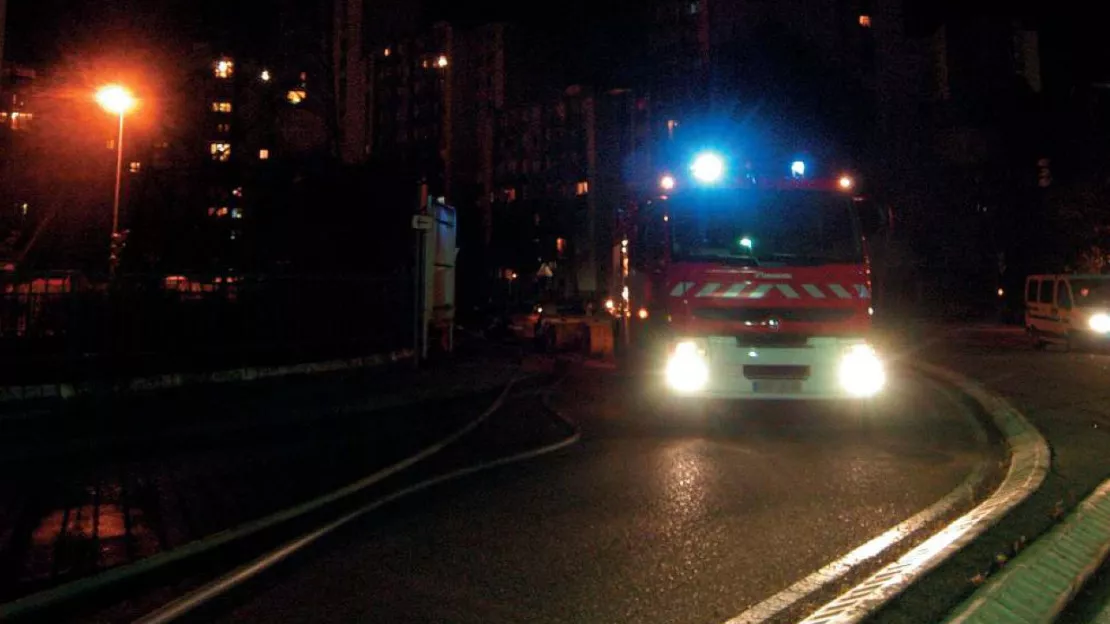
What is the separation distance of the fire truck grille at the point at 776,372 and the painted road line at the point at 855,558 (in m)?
2.63

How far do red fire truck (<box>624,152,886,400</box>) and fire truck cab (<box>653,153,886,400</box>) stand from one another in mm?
11

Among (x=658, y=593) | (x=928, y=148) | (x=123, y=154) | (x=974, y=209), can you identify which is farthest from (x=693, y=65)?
(x=658, y=593)

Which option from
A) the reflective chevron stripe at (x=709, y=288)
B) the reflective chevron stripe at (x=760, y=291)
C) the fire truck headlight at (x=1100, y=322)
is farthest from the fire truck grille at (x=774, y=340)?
the fire truck headlight at (x=1100, y=322)

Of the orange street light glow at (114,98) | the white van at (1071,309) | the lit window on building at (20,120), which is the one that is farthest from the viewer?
the white van at (1071,309)

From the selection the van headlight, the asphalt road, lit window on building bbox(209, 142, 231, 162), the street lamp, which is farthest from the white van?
lit window on building bbox(209, 142, 231, 162)

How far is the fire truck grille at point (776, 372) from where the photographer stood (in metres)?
10.1

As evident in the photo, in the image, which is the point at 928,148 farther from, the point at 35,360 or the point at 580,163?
the point at 35,360

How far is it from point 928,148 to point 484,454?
5541cm

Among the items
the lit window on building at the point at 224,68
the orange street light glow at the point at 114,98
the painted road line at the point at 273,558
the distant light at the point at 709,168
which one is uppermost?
the lit window on building at the point at 224,68

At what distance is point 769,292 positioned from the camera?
1007 centimetres

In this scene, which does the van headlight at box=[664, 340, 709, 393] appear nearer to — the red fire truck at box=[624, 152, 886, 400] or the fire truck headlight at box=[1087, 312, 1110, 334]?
the red fire truck at box=[624, 152, 886, 400]

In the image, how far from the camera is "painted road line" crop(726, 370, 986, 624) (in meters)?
4.60

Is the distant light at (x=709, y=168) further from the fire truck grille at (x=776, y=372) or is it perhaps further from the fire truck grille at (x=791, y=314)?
the fire truck grille at (x=776, y=372)

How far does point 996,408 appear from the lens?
11938 millimetres
